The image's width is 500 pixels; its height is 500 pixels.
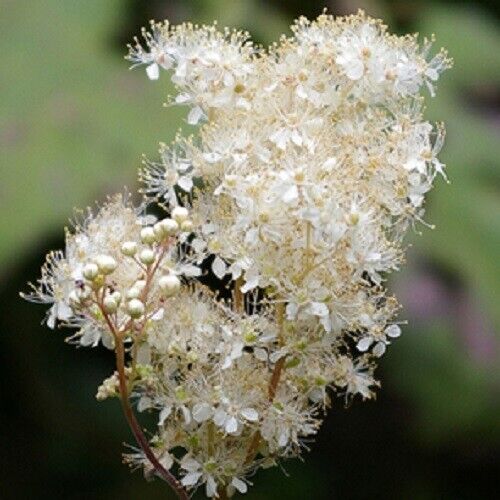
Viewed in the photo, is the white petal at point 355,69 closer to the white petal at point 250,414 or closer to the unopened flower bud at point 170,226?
the unopened flower bud at point 170,226

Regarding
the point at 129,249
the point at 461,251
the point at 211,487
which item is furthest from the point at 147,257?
the point at 461,251

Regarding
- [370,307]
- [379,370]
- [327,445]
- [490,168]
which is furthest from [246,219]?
[327,445]

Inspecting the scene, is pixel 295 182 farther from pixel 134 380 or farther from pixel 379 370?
pixel 379 370

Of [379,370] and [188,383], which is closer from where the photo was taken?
[188,383]

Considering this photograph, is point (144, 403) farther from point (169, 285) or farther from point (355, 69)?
point (355, 69)

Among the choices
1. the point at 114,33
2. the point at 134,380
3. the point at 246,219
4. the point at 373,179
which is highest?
the point at 114,33

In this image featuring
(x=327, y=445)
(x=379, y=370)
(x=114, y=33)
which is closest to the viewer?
(x=379, y=370)

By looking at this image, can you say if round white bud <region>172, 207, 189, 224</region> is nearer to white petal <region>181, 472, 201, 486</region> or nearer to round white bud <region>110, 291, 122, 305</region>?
round white bud <region>110, 291, 122, 305</region>
